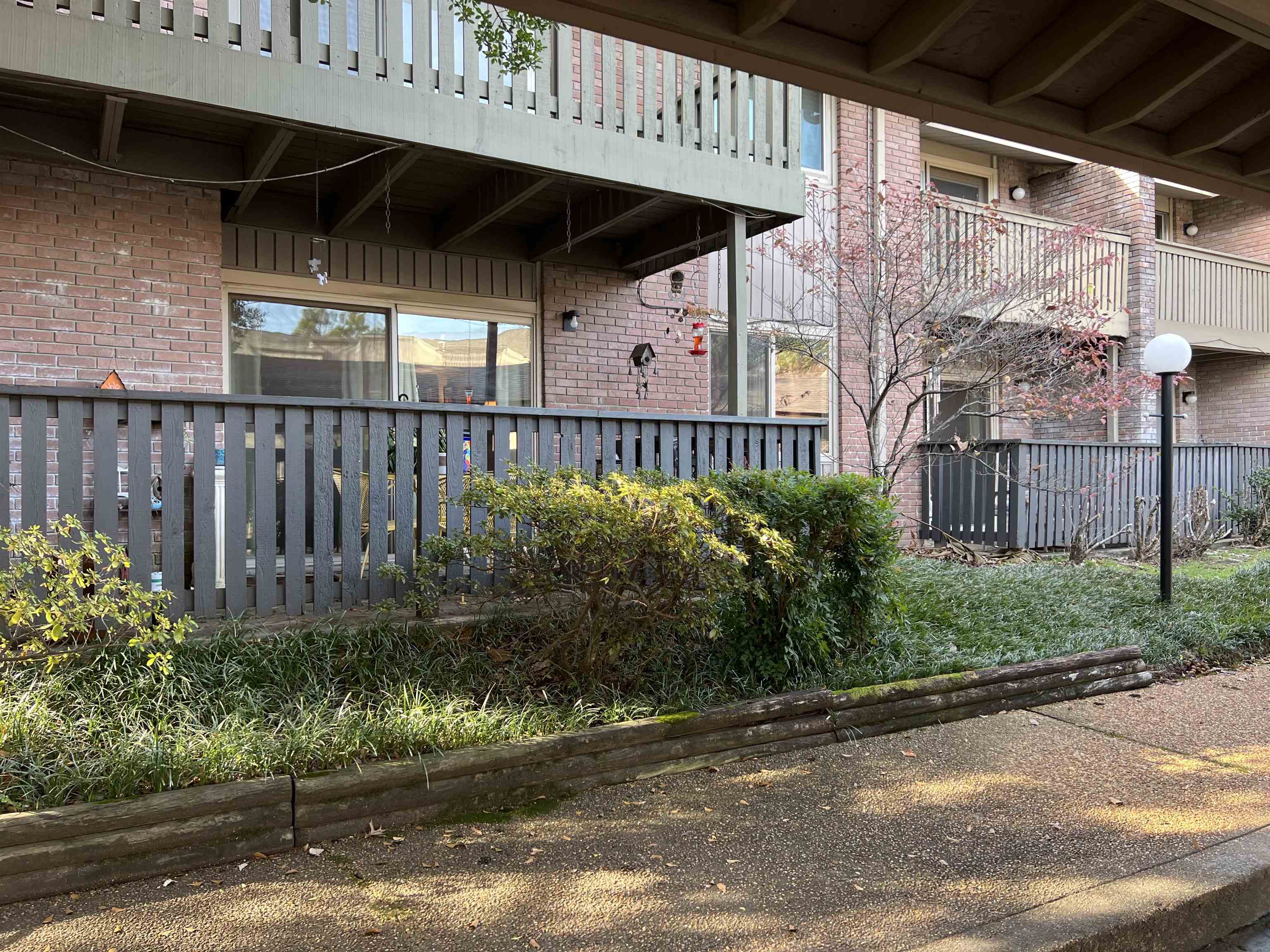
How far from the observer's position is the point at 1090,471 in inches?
440

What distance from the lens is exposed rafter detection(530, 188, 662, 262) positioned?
23.5 ft

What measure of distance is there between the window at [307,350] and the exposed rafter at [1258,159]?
6247mm

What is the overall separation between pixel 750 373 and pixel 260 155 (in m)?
5.82

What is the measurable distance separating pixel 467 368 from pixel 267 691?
4.98m

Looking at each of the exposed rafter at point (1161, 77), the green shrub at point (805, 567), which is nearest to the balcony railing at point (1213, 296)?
the exposed rafter at point (1161, 77)

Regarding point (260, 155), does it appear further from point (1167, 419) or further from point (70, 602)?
point (1167, 419)

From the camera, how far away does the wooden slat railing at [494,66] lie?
17.0 ft

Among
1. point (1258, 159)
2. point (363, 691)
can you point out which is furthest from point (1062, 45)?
point (363, 691)

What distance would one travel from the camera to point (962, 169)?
13352 millimetres

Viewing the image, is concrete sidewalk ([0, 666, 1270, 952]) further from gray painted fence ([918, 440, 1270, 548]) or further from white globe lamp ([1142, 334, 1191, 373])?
gray painted fence ([918, 440, 1270, 548])

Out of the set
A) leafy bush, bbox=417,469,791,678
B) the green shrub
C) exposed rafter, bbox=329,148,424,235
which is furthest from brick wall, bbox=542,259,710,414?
leafy bush, bbox=417,469,791,678

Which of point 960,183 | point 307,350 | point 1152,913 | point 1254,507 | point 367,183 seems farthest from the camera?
point 960,183

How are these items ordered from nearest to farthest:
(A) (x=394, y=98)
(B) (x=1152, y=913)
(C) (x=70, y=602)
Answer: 1. (B) (x=1152, y=913)
2. (C) (x=70, y=602)
3. (A) (x=394, y=98)

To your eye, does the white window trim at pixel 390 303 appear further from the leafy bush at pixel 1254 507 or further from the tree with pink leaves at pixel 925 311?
the leafy bush at pixel 1254 507
